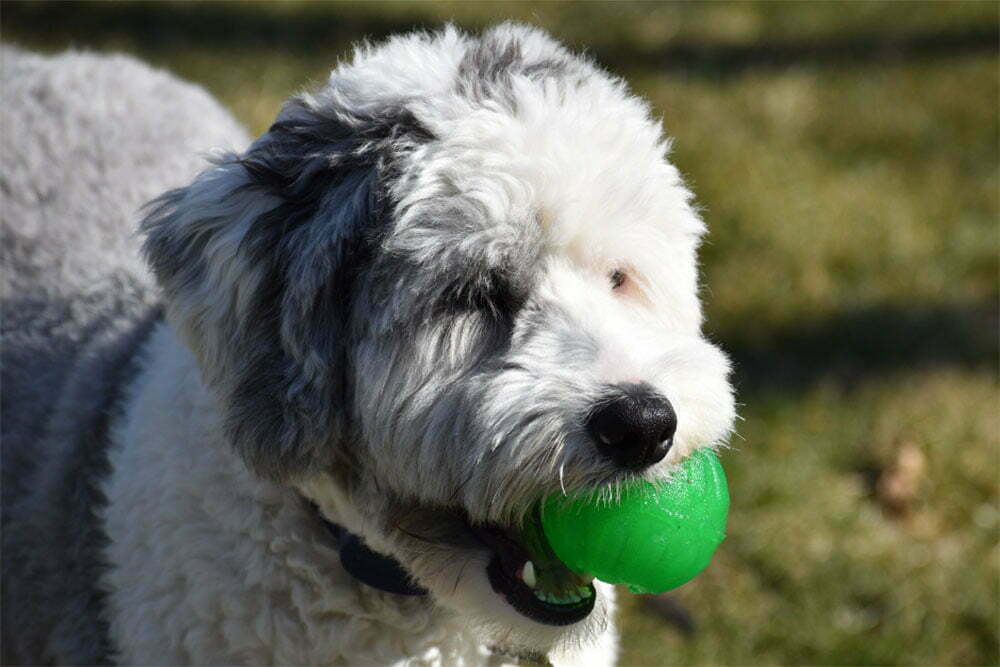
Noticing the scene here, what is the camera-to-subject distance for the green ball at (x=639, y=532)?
2379 millimetres

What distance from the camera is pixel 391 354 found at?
94.7 inches

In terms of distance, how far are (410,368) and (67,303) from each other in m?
1.32

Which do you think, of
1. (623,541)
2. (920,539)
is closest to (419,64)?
(623,541)

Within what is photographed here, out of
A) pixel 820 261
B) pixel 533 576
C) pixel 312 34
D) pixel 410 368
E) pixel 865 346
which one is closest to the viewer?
pixel 410 368

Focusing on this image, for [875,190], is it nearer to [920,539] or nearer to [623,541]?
[920,539]

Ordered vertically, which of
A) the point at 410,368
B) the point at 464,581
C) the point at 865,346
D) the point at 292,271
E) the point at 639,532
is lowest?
the point at 865,346

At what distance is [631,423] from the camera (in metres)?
2.27

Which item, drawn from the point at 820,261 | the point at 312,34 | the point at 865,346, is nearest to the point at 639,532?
the point at 865,346

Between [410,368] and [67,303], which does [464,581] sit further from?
[67,303]

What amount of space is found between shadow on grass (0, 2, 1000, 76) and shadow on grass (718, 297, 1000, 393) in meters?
2.24

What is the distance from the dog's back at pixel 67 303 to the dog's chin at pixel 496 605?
0.93 meters

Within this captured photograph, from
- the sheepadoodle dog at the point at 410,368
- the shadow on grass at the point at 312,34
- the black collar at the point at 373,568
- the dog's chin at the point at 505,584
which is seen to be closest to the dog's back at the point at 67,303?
the sheepadoodle dog at the point at 410,368

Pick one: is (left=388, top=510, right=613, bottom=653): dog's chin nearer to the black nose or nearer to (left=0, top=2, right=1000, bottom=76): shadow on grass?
the black nose

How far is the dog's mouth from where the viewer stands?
247 cm
